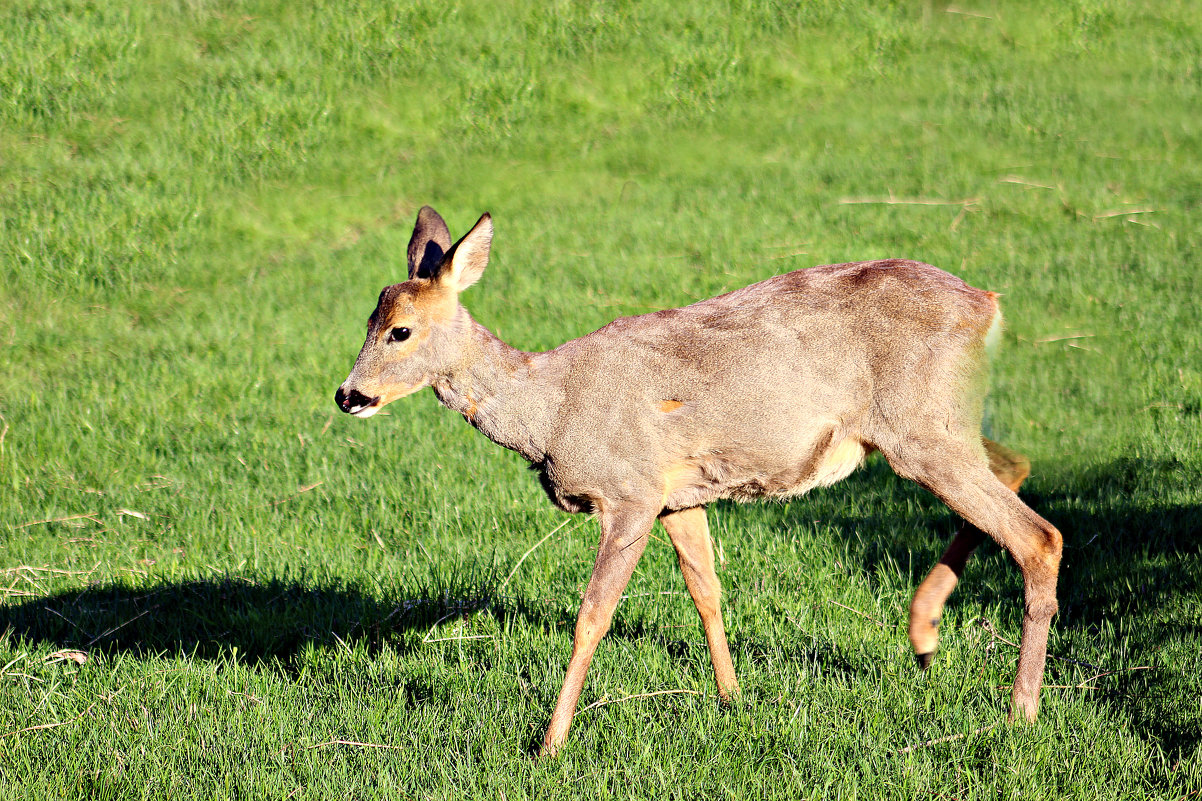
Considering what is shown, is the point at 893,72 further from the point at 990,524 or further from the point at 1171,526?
the point at 990,524

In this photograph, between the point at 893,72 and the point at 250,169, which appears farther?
the point at 893,72

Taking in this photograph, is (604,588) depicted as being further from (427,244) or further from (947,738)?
(427,244)

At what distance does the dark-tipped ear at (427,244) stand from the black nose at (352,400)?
2.08 ft

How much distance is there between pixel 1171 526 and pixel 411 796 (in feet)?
12.6

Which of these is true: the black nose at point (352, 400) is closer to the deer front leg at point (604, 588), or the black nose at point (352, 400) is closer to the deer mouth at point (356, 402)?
the deer mouth at point (356, 402)

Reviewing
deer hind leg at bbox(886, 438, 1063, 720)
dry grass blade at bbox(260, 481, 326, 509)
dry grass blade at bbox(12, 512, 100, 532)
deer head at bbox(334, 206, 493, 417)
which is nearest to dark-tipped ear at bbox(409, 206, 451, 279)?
deer head at bbox(334, 206, 493, 417)

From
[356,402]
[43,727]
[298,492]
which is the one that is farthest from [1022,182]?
[43,727]

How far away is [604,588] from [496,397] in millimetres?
799

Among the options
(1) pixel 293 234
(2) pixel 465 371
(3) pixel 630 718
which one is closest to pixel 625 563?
(3) pixel 630 718

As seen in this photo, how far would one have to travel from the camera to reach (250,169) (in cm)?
1162

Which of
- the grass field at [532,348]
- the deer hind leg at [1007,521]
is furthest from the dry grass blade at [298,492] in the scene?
the deer hind leg at [1007,521]

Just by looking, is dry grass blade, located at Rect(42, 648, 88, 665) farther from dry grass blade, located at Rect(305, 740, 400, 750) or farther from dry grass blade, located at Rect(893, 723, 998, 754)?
dry grass blade, located at Rect(893, 723, 998, 754)

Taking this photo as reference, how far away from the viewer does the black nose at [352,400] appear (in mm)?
4127

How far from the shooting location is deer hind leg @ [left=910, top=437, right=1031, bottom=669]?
4715 mm
